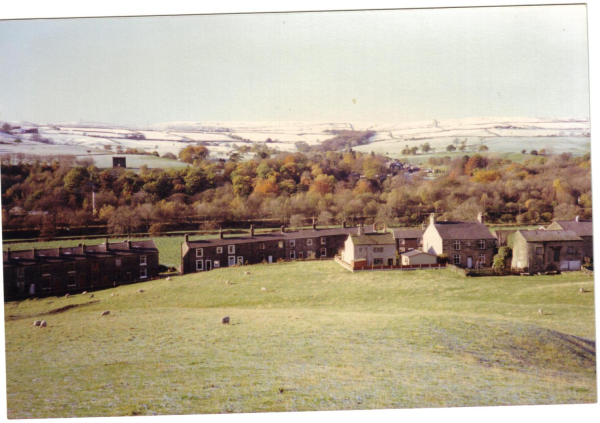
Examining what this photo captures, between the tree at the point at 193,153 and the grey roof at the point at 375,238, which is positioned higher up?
the tree at the point at 193,153

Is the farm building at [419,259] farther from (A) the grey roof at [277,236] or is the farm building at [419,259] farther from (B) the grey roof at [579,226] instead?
(B) the grey roof at [579,226]

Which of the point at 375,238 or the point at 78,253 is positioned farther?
the point at 375,238

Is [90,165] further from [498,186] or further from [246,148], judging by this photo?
[498,186]

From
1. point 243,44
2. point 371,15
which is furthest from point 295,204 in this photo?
point 371,15

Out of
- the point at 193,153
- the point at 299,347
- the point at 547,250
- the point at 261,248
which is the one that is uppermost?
the point at 193,153

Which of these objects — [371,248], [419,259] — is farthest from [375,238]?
[419,259]

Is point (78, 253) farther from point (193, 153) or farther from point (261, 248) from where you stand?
point (261, 248)

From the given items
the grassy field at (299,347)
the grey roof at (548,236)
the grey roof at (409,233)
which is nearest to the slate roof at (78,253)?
the grassy field at (299,347)
